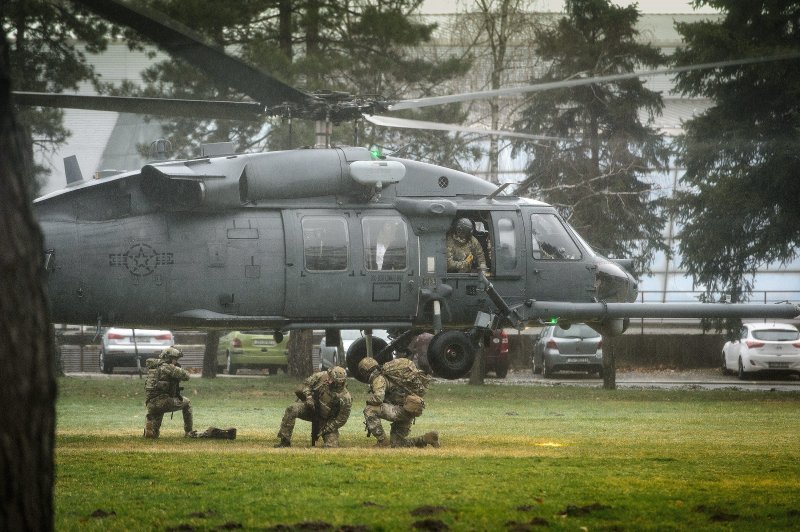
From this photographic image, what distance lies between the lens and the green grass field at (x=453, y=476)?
29.0 ft

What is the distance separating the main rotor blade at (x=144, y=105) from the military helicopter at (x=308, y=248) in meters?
0.03

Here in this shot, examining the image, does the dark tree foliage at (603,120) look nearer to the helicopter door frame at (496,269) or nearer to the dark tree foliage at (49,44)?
the dark tree foliage at (49,44)

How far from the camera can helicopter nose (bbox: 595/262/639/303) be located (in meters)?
17.3

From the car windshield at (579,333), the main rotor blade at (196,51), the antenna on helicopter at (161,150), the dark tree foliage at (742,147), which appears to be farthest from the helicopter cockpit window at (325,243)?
Result: the car windshield at (579,333)

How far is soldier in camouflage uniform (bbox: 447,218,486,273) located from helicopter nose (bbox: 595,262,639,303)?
1882 mm

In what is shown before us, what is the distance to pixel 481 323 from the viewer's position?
16.1 m

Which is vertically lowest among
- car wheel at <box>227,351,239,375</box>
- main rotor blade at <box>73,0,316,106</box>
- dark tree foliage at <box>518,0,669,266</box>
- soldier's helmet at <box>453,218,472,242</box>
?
car wheel at <box>227,351,239,375</box>

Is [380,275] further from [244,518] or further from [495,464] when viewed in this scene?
[244,518]

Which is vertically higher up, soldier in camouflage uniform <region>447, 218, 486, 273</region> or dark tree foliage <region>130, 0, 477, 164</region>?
dark tree foliage <region>130, 0, 477, 164</region>

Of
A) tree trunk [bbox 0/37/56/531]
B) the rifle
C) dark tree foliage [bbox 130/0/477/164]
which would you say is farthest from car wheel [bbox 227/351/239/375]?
tree trunk [bbox 0/37/56/531]

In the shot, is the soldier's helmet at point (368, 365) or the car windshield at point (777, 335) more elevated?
the soldier's helmet at point (368, 365)

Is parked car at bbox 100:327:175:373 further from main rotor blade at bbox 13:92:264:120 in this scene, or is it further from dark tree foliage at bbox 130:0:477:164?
main rotor blade at bbox 13:92:264:120

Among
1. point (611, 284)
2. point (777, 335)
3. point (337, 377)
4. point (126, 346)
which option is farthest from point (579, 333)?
point (337, 377)

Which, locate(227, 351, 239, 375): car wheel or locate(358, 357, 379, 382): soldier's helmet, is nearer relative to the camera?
locate(358, 357, 379, 382): soldier's helmet
